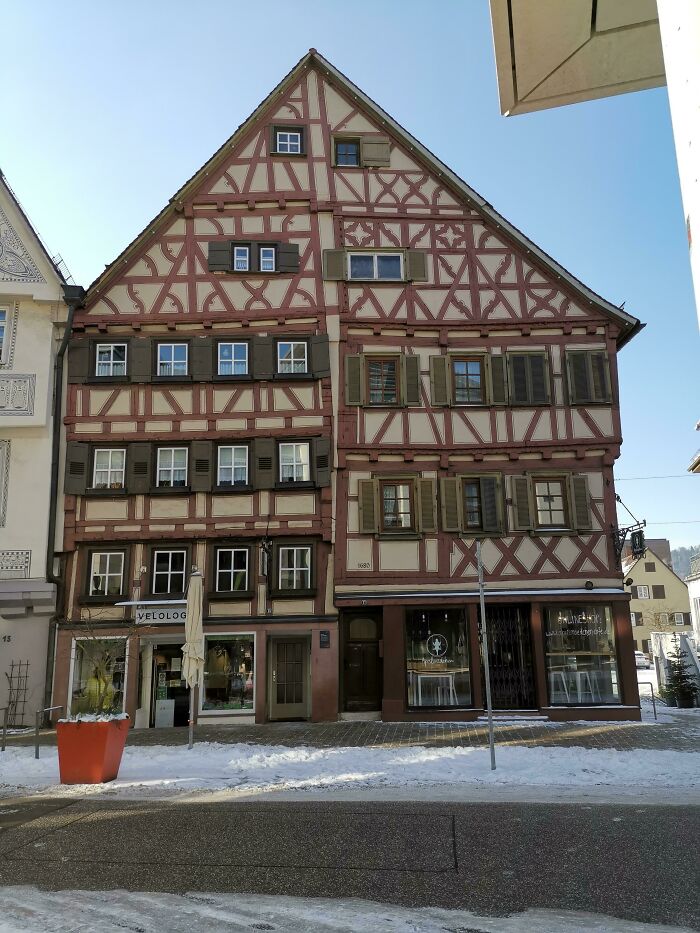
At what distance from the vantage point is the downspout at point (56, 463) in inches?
786

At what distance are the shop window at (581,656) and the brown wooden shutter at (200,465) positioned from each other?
9285 mm

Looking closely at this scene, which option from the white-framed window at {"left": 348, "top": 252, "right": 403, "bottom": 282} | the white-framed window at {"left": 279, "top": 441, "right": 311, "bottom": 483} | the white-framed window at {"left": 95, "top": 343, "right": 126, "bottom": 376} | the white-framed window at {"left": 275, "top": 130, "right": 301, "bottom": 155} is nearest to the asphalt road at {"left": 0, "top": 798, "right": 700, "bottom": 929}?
the white-framed window at {"left": 279, "top": 441, "right": 311, "bottom": 483}

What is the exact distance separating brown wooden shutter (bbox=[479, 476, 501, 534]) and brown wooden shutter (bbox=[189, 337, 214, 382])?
7.72 m

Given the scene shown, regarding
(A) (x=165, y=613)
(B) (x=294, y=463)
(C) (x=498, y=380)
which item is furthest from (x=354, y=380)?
(A) (x=165, y=613)

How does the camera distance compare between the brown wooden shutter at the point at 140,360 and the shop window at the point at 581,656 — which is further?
the brown wooden shutter at the point at 140,360

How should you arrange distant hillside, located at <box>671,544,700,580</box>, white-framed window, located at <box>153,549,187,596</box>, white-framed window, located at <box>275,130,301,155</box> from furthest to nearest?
distant hillside, located at <box>671,544,700,580</box>, white-framed window, located at <box>275,130,301,155</box>, white-framed window, located at <box>153,549,187,596</box>

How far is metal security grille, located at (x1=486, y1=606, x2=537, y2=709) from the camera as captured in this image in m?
20.0

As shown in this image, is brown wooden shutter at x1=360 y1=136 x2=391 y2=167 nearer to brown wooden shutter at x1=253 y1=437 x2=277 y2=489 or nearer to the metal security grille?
brown wooden shutter at x1=253 y1=437 x2=277 y2=489

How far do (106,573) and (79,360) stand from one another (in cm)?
567

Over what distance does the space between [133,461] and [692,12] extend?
20445mm

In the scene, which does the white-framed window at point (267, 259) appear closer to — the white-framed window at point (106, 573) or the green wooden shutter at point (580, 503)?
the white-framed window at point (106, 573)

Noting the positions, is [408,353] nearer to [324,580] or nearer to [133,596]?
[324,580]

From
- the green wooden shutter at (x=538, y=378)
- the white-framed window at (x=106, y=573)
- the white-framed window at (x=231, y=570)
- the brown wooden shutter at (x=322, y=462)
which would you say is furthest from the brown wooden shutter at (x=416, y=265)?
the white-framed window at (x=106, y=573)

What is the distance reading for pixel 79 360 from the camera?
69.9ft
